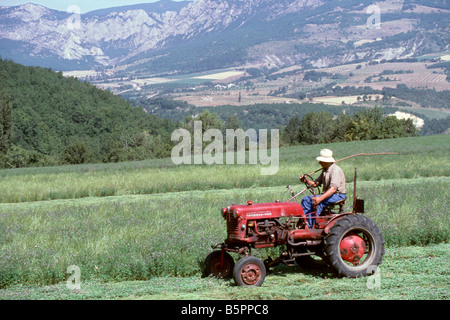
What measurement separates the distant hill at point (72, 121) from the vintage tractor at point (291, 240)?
71.3 m

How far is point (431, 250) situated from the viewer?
31.6 ft

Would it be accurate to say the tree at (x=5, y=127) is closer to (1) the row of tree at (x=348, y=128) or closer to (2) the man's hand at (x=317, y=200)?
(1) the row of tree at (x=348, y=128)

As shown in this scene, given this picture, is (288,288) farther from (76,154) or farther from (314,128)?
(314,128)

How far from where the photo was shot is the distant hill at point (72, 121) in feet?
282

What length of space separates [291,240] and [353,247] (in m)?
0.98

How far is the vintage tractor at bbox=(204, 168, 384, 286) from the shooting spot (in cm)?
784

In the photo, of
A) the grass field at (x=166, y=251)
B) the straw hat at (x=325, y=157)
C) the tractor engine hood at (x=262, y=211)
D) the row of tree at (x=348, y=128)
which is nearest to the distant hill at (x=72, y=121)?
the row of tree at (x=348, y=128)

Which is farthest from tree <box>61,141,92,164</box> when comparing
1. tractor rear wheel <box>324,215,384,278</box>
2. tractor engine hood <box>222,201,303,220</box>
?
tractor rear wheel <box>324,215,384,278</box>

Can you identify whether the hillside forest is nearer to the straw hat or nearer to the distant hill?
the distant hill

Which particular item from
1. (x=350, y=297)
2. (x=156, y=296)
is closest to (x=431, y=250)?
(x=350, y=297)

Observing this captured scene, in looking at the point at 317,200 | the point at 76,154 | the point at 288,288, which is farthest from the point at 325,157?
the point at 76,154
